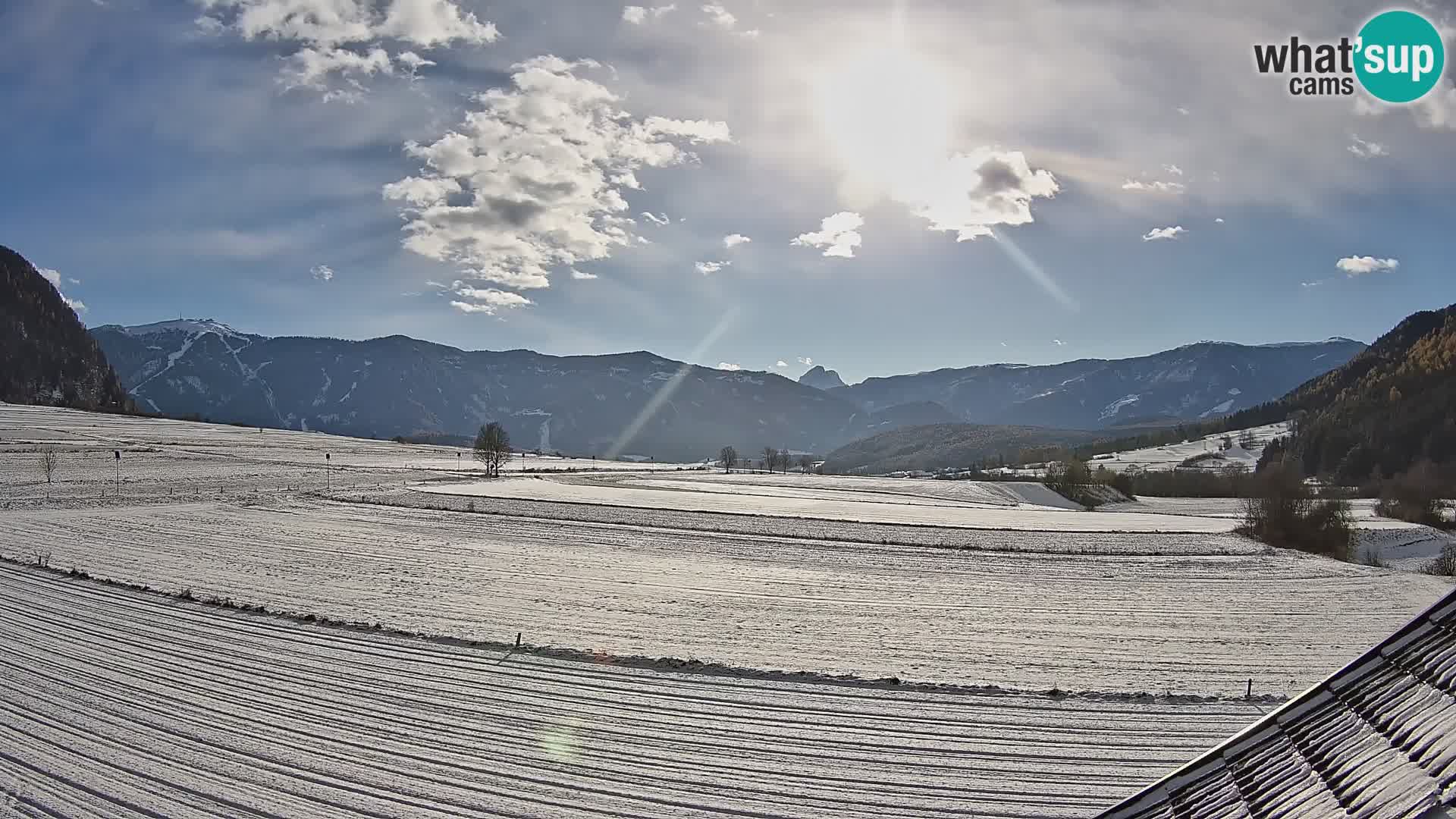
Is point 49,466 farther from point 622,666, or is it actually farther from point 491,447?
point 622,666

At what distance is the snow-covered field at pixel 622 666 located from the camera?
10.1 metres

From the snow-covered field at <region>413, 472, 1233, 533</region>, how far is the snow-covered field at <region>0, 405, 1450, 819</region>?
641 inches

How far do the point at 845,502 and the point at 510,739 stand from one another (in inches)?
2436

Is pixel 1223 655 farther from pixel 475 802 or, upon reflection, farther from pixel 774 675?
pixel 475 802

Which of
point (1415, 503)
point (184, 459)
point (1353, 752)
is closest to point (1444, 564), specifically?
point (1415, 503)

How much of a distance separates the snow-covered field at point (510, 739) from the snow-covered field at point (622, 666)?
0.19 feet

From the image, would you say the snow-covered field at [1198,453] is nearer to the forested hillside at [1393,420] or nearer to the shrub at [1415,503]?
the forested hillside at [1393,420]

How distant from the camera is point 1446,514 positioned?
66.9 m

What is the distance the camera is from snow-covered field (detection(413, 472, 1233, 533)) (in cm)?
5600

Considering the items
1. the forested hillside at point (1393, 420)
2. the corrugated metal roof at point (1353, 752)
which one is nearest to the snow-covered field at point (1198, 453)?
the forested hillside at point (1393, 420)

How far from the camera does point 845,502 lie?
71562 millimetres

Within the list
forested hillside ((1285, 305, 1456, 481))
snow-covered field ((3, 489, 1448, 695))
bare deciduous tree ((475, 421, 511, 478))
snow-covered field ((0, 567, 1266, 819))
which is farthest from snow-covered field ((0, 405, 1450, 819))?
forested hillside ((1285, 305, 1456, 481))

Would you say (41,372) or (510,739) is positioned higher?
(41,372)

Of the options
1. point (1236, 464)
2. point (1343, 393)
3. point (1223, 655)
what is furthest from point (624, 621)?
point (1343, 393)
